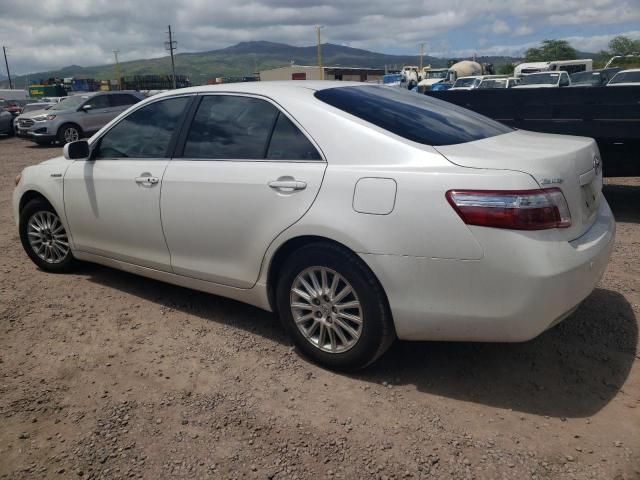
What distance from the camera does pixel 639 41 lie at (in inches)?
2655

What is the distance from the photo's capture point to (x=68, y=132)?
59.1 feet

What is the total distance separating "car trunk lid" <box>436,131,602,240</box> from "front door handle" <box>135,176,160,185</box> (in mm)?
2017

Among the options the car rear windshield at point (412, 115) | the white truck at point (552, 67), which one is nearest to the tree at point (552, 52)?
the white truck at point (552, 67)

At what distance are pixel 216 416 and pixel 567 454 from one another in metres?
1.71

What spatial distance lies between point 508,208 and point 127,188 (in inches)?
108

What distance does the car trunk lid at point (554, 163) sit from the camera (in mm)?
2801

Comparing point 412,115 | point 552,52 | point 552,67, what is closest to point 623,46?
point 552,52

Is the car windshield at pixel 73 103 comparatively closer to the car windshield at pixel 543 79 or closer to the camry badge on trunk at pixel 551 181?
the car windshield at pixel 543 79

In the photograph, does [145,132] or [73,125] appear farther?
[73,125]

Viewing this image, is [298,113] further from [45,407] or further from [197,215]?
[45,407]

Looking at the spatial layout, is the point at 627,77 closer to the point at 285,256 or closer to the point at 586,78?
the point at 586,78

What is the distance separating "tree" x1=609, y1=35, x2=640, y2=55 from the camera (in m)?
65.7

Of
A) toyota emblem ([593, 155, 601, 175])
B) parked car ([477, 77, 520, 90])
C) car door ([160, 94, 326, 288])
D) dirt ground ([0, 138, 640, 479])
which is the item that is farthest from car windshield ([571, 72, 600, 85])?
car door ([160, 94, 326, 288])

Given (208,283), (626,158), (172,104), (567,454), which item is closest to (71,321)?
(208,283)
